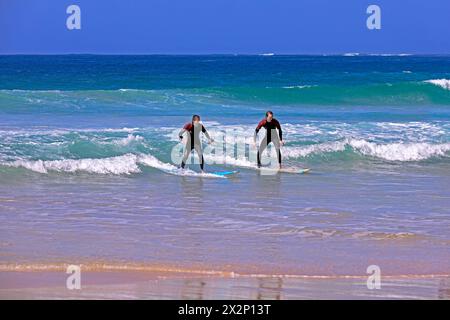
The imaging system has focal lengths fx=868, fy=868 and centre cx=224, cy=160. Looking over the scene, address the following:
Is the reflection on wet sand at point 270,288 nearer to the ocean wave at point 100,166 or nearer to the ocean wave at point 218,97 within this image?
the ocean wave at point 100,166

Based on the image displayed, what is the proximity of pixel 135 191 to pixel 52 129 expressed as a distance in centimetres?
816

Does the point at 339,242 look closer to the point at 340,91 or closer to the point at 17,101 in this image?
the point at 17,101

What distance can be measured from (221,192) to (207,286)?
588 cm

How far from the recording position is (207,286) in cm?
832

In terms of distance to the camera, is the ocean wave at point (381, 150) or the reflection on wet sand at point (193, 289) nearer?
the reflection on wet sand at point (193, 289)

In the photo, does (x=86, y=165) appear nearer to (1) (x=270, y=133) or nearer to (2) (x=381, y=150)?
(1) (x=270, y=133)

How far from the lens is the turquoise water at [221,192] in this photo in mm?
9820

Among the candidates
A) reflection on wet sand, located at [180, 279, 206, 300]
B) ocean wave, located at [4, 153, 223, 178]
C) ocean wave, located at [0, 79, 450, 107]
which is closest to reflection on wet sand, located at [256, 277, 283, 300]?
reflection on wet sand, located at [180, 279, 206, 300]

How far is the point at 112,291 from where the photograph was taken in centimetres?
803

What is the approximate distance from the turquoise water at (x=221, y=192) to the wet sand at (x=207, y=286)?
1.43ft

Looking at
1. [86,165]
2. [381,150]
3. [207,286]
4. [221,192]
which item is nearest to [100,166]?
[86,165]

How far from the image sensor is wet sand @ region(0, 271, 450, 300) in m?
7.92

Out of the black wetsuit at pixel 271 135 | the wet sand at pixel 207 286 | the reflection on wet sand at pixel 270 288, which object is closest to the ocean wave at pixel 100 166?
the black wetsuit at pixel 271 135
